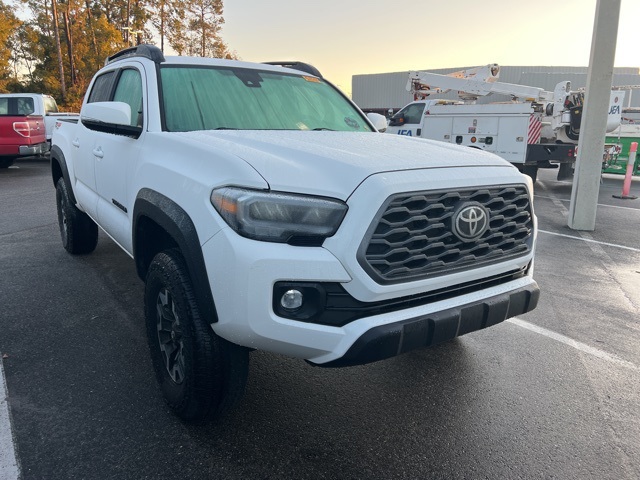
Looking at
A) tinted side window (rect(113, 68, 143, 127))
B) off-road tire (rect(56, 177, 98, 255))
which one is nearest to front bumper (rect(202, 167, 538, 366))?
tinted side window (rect(113, 68, 143, 127))

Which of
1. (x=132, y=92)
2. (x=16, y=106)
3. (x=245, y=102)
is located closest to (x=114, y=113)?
(x=132, y=92)

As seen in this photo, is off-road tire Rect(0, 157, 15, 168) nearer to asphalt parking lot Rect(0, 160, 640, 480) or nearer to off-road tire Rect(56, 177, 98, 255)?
off-road tire Rect(56, 177, 98, 255)

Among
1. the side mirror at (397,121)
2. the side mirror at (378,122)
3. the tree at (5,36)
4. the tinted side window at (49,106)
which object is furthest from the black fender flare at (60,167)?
the tree at (5,36)

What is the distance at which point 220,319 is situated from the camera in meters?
2.10

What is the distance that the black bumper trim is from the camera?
2.01 m

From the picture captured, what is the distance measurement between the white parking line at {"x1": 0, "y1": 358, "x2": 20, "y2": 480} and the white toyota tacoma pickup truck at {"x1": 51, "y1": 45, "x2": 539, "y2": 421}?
70cm

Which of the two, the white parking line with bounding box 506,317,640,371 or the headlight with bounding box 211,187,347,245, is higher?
the headlight with bounding box 211,187,347,245

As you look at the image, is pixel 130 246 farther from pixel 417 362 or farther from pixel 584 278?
pixel 584 278

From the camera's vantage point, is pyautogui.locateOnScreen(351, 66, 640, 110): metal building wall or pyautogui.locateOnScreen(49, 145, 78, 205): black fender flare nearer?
pyautogui.locateOnScreen(49, 145, 78, 205): black fender flare

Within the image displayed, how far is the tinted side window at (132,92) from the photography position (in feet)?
11.0

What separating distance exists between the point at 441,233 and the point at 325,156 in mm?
618

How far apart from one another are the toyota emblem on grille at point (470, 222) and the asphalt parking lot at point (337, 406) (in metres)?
1.05

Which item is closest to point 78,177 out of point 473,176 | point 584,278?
point 473,176

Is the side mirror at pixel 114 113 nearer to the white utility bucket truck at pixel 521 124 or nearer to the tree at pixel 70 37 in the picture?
the white utility bucket truck at pixel 521 124
